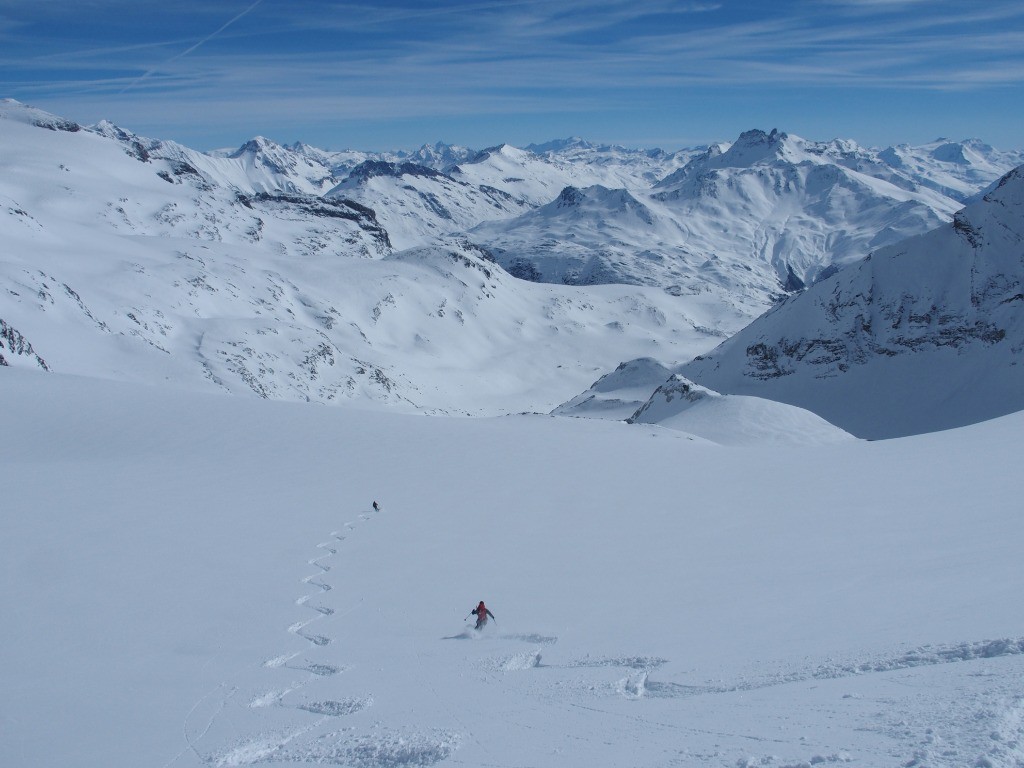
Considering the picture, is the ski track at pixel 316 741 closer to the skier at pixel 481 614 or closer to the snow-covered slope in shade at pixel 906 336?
the skier at pixel 481 614

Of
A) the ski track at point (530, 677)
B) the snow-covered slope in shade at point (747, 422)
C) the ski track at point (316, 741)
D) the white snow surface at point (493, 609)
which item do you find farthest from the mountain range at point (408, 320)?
the ski track at point (530, 677)

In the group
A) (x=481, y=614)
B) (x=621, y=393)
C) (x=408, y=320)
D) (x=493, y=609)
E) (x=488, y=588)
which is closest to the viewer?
(x=481, y=614)

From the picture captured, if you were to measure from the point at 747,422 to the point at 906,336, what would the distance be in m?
60.0

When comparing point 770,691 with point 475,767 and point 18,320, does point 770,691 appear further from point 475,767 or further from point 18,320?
point 18,320

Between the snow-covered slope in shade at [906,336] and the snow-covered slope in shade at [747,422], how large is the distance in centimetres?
3689

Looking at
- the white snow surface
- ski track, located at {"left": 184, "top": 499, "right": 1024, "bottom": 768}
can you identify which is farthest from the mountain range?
ski track, located at {"left": 184, "top": 499, "right": 1024, "bottom": 768}

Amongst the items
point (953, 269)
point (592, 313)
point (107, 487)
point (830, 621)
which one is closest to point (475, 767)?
point (830, 621)

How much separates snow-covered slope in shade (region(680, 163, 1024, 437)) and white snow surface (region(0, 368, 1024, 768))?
246ft

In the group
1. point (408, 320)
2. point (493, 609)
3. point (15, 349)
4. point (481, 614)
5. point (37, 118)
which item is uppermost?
point (37, 118)

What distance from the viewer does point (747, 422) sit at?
5794cm

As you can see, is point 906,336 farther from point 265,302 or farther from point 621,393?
point 265,302

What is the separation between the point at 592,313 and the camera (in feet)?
582

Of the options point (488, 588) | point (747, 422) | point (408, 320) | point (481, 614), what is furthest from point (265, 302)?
point (481, 614)

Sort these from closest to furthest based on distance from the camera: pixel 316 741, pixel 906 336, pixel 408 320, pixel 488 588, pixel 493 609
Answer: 1. pixel 316 741
2. pixel 493 609
3. pixel 488 588
4. pixel 906 336
5. pixel 408 320
